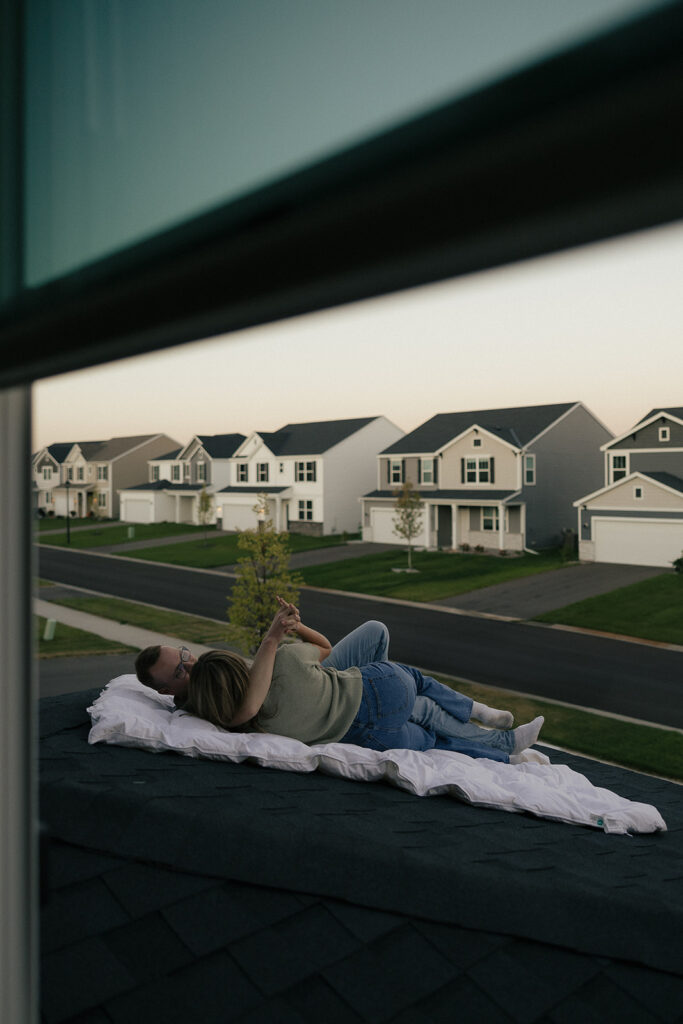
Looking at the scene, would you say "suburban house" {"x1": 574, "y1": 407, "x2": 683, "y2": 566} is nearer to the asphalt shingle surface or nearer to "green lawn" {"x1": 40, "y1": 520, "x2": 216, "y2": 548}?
the asphalt shingle surface

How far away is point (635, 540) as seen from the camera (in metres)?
3.14

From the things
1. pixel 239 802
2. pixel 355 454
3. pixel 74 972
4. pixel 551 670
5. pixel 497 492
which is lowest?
pixel 551 670

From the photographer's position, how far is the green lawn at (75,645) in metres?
5.69

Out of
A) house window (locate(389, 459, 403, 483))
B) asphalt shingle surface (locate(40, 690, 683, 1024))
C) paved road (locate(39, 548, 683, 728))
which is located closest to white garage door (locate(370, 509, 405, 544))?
house window (locate(389, 459, 403, 483))

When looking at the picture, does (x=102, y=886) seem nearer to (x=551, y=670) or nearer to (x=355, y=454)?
(x=355, y=454)

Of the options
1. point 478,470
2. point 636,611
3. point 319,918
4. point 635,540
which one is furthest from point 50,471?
point 636,611

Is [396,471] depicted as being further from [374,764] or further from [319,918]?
[319,918]

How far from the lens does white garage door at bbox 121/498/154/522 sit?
4254mm

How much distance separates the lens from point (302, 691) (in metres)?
2.09

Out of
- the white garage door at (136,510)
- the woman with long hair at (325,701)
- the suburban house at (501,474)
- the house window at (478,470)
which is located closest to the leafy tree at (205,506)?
the white garage door at (136,510)

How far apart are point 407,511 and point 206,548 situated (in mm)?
1508

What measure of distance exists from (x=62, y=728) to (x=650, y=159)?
82.6 inches

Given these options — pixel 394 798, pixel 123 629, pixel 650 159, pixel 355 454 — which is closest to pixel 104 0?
pixel 650 159

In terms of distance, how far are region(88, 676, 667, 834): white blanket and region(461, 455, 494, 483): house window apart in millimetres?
1884
